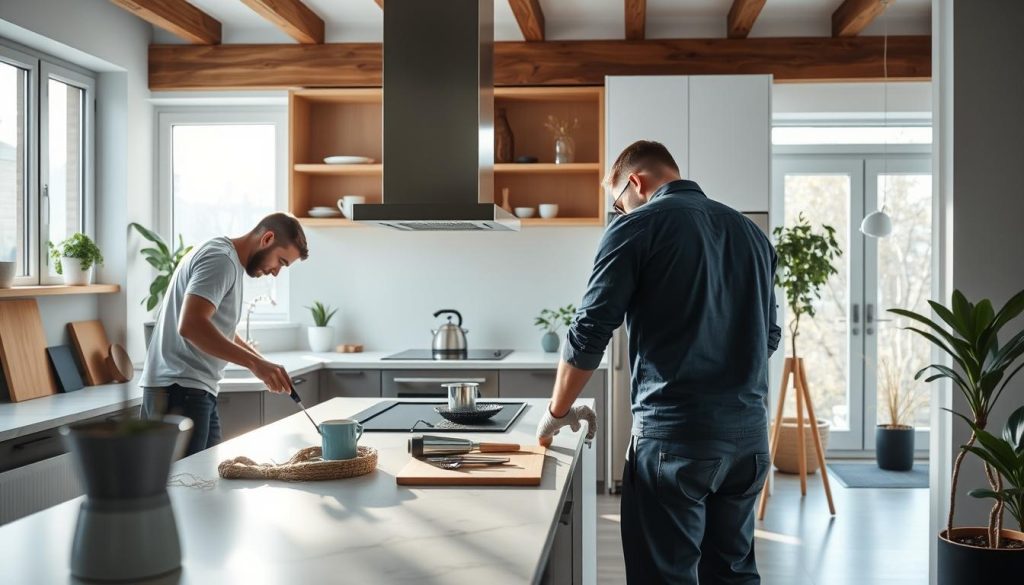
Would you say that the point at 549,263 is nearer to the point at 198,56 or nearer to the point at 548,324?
the point at 548,324

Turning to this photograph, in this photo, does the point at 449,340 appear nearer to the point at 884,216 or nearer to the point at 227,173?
the point at 227,173

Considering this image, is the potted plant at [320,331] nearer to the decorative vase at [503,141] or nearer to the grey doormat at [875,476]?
the decorative vase at [503,141]

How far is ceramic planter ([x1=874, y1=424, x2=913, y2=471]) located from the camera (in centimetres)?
597

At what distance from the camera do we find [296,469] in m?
2.14

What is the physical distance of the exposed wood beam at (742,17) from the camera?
16.0ft

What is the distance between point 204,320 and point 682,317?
1.63 m

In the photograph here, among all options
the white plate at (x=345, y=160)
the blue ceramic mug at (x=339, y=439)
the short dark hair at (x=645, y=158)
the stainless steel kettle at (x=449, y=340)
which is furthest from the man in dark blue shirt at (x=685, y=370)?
the white plate at (x=345, y=160)

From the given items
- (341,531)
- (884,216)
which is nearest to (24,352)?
(341,531)

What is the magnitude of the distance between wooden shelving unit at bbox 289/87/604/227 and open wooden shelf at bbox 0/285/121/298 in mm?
1185

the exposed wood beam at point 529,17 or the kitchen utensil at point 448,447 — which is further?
the exposed wood beam at point 529,17

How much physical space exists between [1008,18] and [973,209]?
2.58 ft

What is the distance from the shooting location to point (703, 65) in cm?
547

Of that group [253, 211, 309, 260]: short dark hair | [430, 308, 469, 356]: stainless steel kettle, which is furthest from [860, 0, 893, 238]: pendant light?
[253, 211, 309, 260]: short dark hair

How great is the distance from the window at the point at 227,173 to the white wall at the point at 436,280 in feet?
1.29
